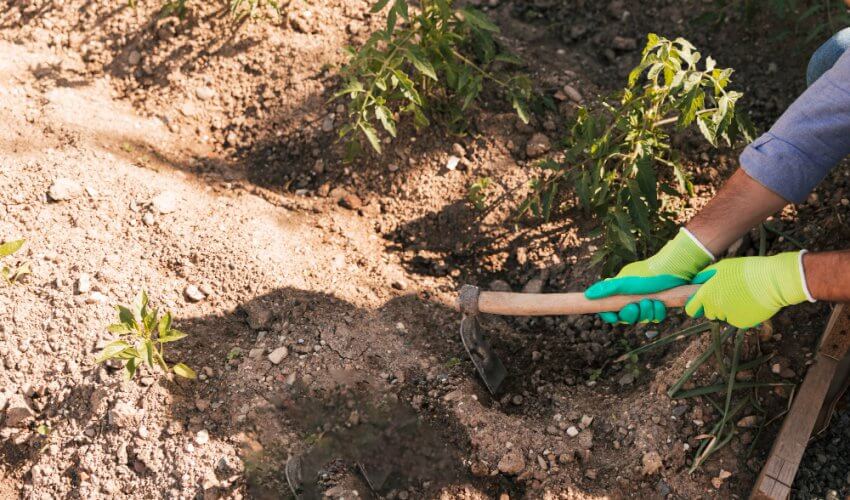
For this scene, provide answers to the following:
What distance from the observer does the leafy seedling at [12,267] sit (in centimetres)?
244

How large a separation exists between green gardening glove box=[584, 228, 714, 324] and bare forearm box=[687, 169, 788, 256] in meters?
0.04

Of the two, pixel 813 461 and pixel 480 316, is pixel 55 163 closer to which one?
pixel 480 316

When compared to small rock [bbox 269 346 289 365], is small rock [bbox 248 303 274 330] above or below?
above

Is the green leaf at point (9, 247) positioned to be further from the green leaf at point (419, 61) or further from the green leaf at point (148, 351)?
the green leaf at point (419, 61)

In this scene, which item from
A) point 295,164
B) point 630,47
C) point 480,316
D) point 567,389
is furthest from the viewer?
point 630,47

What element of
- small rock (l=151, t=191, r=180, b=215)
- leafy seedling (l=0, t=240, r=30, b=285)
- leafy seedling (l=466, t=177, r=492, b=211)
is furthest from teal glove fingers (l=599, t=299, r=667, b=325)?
leafy seedling (l=0, t=240, r=30, b=285)

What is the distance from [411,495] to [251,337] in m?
0.75

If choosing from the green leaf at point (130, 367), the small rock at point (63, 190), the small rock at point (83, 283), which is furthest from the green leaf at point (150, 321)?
the small rock at point (63, 190)

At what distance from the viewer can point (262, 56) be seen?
125 inches

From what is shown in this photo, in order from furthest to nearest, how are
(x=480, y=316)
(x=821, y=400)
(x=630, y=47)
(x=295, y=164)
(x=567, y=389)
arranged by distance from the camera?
1. (x=630, y=47)
2. (x=295, y=164)
3. (x=480, y=316)
4. (x=567, y=389)
5. (x=821, y=400)

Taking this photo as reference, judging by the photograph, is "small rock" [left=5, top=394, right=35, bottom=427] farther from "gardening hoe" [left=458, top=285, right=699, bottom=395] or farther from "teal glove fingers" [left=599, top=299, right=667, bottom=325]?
"teal glove fingers" [left=599, top=299, right=667, bottom=325]

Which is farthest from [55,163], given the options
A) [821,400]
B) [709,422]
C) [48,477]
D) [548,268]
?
[821,400]

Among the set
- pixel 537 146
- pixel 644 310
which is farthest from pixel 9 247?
pixel 644 310

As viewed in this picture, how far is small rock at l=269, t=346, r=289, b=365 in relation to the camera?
2348 millimetres
